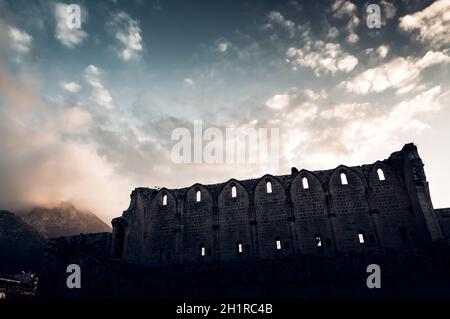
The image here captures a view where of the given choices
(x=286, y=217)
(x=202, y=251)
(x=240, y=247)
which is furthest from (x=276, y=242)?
(x=202, y=251)

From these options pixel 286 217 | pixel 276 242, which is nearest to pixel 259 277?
pixel 276 242

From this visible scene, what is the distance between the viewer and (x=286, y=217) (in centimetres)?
2364

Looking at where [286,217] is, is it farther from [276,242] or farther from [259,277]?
[259,277]

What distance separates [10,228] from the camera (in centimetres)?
5494

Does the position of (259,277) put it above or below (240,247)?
below

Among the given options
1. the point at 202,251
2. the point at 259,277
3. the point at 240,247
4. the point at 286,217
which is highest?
the point at 286,217

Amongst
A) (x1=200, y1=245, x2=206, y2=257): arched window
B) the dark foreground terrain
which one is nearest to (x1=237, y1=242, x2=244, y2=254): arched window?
(x1=200, y1=245, x2=206, y2=257): arched window

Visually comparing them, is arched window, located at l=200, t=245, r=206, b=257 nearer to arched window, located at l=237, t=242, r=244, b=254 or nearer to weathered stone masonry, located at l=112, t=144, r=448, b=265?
weathered stone masonry, located at l=112, t=144, r=448, b=265

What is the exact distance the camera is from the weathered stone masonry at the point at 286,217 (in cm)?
2152

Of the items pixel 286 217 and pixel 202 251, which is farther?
pixel 202 251

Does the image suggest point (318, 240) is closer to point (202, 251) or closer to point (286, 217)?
point (286, 217)

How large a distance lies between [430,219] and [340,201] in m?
6.00

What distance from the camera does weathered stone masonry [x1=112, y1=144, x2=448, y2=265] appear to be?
21516 millimetres
